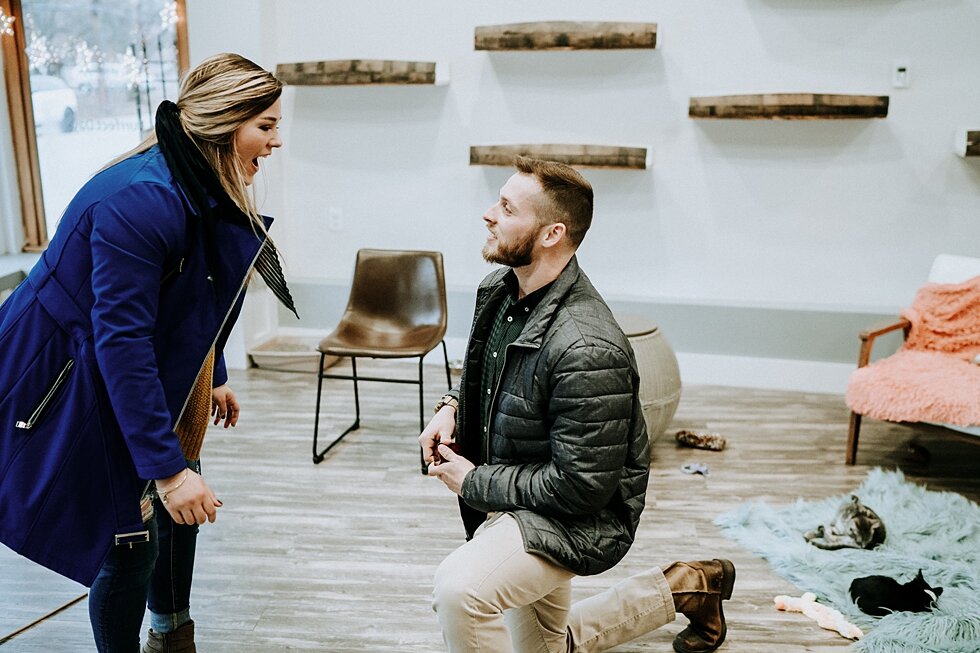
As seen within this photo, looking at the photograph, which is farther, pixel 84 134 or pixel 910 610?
pixel 84 134

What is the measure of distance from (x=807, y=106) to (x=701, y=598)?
107 inches

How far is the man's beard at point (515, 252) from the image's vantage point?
178 cm

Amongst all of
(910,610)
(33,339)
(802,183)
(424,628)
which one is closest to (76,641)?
(424,628)

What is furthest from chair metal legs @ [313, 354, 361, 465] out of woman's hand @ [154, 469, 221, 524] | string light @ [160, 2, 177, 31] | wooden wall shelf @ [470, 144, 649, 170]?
string light @ [160, 2, 177, 31]

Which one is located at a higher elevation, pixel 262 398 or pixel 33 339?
pixel 33 339

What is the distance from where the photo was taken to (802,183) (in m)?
4.46

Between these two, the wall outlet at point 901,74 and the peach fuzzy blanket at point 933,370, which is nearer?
the peach fuzzy blanket at point 933,370

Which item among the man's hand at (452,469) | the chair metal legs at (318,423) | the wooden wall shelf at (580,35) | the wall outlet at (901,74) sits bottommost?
the chair metal legs at (318,423)

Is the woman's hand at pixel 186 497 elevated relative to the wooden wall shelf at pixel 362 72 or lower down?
lower down

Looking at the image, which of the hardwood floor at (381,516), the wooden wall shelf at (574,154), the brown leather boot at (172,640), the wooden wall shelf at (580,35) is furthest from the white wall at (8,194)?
the brown leather boot at (172,640)

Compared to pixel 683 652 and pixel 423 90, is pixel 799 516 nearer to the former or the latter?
pixel 683 652

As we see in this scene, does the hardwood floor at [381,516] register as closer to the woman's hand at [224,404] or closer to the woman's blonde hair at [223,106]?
the woman's hand at [224,404]

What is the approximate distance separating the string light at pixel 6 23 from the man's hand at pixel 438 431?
4.15 metres

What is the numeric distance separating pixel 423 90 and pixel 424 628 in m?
3.14
